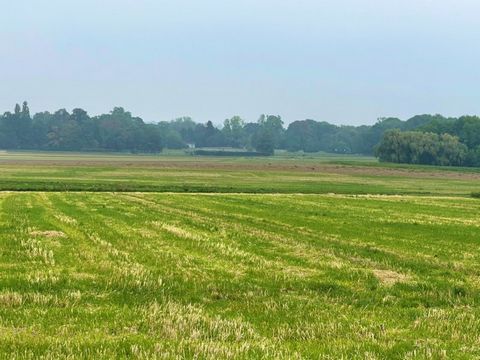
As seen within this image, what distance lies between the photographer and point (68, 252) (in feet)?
69.1

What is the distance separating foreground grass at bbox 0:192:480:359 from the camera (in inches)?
411

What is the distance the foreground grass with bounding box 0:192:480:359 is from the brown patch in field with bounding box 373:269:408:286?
0.19 ft

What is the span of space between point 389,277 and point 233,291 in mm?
5619

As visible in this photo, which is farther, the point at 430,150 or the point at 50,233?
the point at 430,150

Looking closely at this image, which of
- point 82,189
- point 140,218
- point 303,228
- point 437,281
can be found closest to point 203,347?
point 437,281

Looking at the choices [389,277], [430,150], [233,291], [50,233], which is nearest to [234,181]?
[50,233]

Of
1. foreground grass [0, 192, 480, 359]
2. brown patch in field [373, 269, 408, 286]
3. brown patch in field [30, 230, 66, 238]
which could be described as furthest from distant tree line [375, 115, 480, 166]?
brown patch in field [373, 269, 408, 286]

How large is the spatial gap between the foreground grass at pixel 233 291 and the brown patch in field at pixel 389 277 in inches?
2.3

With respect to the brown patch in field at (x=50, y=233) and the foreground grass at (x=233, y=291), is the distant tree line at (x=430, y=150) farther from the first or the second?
the brown patch in field at (x=50, y=233)

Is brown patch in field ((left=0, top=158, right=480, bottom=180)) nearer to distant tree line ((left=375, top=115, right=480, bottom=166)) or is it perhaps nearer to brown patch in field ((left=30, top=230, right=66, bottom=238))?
distant tree line ((left=375, top=115, right=480, bottom=166))

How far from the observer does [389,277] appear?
60.2 ft

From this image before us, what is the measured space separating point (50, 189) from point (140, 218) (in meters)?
38.6

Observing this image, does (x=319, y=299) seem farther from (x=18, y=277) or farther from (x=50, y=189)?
(x=50, y=189)

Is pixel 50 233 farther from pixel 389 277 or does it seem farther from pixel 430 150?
pixel 430 150
